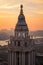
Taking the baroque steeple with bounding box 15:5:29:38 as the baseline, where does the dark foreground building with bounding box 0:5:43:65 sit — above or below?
below

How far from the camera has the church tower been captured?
84.0 feet

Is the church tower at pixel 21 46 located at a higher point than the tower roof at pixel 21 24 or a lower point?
lower

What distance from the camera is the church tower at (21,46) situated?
25609 millimetres

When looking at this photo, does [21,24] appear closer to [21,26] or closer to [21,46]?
[21,26]

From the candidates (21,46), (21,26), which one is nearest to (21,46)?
(21,46)

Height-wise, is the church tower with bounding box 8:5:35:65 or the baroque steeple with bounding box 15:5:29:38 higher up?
the baroque steeple with bounding box 15:5:29:38

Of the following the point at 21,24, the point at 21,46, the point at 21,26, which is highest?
the point at 21,24

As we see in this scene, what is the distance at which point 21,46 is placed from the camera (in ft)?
84.2

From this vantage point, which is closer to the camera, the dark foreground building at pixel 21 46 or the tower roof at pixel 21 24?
the dark foreground building at pixel 21 46

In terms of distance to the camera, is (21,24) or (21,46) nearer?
(21,46)

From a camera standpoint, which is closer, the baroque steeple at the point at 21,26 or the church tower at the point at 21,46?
the church tower at the point at 21,46

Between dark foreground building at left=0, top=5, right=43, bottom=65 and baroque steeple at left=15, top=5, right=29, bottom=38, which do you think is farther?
baroque steeple at left=15, top=5, right=29, bottom=38

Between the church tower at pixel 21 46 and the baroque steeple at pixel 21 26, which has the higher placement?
the baroque steeple at pixel 21 26

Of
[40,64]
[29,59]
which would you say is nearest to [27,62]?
[29,59]
